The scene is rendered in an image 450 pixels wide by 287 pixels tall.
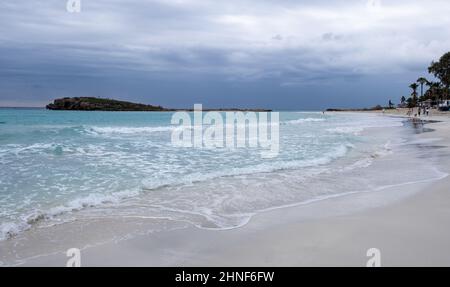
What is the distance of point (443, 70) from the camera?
312 ft

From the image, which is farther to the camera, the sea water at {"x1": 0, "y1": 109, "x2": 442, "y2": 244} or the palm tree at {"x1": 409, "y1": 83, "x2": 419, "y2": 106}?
the palm tree at {"x1": 409, "y1": 83, "x2": 419, "y2": 106}

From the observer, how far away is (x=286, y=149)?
17406 millimetres

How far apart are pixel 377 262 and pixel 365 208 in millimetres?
2727

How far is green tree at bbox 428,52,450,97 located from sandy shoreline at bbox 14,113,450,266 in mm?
101541

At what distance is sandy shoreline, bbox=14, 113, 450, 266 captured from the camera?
444 cm

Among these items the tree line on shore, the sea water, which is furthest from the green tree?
the sea water

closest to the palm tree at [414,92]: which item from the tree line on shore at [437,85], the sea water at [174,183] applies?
the tree line on shore at [437,85]

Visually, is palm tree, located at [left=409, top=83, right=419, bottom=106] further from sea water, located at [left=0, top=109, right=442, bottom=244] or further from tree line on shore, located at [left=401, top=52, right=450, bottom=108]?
sea water, located at [left=0, top=109, right=442, bottom=244]

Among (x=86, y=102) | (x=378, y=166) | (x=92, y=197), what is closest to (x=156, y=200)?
(x=92, y=197)

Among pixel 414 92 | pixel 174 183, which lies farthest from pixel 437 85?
pixel 174 183

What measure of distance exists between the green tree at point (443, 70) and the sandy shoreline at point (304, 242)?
10154 cm

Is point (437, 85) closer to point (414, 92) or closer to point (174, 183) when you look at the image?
point (414, 92)

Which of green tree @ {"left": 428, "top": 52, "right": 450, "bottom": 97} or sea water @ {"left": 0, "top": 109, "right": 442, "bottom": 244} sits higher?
green tree @ {"left": 428, "top": 52, "right": 450, "bottom": 97}

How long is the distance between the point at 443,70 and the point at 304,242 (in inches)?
4186
